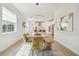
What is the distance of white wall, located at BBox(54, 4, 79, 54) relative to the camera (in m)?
4.13

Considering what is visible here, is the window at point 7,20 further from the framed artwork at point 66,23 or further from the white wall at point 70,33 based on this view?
the framed artwork at point 66,23

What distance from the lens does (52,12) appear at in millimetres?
5703

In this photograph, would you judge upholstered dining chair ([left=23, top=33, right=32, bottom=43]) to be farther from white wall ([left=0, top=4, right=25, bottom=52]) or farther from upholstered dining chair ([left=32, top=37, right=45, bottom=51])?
upholstered dining chair ([left=32, top=37, right=45, bottom=51])

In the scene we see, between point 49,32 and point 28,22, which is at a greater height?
point 28,22

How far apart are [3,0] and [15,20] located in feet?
5.97

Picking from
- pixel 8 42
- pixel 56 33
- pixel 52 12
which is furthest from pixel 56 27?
pixel 8 42

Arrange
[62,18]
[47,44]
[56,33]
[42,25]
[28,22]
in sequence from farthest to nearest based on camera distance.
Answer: [56,33] < [62,18] < [28,22] < [42,25] < [47,44]

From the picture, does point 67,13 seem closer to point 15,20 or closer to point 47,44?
point 47,44

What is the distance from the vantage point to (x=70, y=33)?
4.75 meters

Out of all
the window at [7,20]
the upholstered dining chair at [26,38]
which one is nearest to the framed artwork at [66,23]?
the upholstered dining chair at [26,38]

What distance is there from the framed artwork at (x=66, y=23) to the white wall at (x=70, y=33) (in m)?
0.18

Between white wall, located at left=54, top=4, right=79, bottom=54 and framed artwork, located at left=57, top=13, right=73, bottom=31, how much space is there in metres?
0.18

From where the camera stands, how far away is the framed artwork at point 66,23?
15.4ft

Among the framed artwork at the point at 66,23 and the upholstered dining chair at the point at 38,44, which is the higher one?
the framed artwork at the point at 66,23
